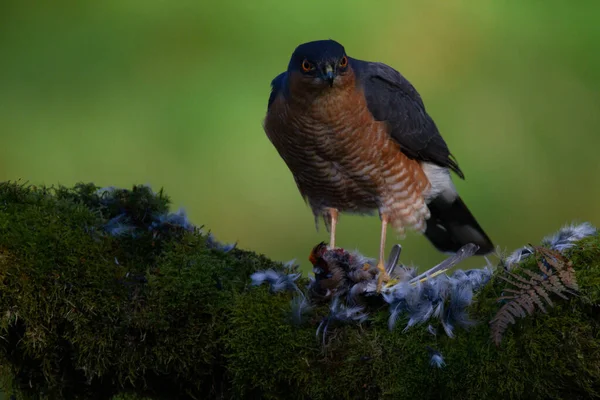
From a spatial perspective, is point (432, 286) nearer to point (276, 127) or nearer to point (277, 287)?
point (277, 287)

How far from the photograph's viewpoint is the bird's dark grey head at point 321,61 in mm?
3621

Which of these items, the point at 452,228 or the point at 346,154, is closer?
the point at 346,154

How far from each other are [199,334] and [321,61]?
1.46 m

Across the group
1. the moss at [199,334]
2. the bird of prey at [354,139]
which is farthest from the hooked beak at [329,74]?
the moss at [199,334]

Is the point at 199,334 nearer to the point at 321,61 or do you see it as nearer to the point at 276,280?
the point at 276,280

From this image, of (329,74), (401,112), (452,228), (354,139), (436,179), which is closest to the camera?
(329,74)

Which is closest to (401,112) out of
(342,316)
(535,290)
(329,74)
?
(329,74)

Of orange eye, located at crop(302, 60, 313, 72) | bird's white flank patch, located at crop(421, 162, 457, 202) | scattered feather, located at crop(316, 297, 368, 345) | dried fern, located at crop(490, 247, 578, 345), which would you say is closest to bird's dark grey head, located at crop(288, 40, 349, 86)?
orange eye, located at crop(302, 60, 313, 72)

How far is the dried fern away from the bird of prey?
1.31 m

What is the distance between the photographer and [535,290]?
2.27 m

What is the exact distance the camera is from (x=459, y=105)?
20.2 feet

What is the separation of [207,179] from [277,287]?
3.39 m

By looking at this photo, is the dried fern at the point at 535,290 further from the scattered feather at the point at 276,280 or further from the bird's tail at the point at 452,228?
the bird's tail at the point at 452,228

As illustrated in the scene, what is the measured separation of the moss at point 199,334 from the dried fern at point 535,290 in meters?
0.04
